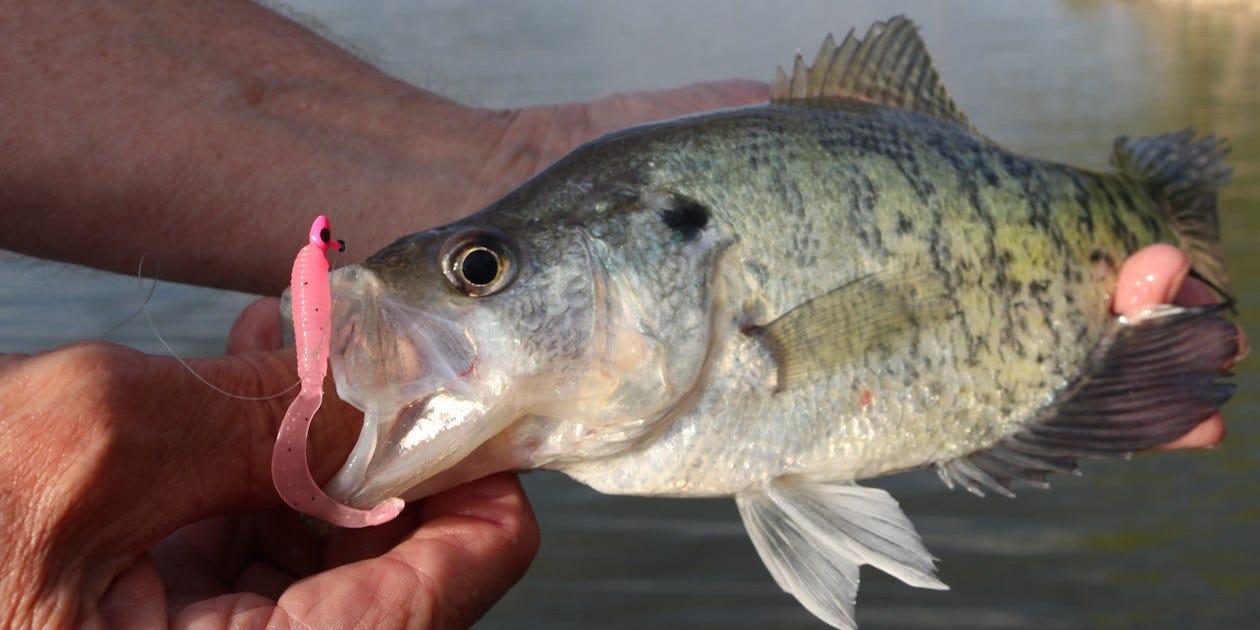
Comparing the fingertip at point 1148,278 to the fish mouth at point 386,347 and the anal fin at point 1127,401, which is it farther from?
the fish mouth at point 386,347

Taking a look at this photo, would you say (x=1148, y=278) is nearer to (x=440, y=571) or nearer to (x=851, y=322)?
(x=851, y=322)

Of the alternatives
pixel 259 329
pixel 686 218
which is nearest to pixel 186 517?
pixel 259 329

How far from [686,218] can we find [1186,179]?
165 centimetres

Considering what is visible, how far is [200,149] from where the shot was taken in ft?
11.9

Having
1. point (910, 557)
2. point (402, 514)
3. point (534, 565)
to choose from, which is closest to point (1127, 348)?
point (910, 557)

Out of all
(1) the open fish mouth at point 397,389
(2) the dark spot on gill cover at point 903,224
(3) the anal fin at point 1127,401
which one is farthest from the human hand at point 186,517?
(3) the anal fin at point 1127,401

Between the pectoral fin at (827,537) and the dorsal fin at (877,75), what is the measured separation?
0.97 metres

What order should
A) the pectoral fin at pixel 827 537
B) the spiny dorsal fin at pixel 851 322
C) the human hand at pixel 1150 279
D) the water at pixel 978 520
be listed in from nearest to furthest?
the spiny dorsal fin at pixel 851 322 → the pectoral fin at pixel 827 537 → the human hand at pixel 1150 279 → the water at pixel 978 520

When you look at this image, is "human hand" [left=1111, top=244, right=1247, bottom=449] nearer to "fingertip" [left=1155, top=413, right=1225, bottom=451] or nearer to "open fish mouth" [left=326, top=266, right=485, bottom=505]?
"fingertip" [left=1155, top=413, right=1225, bottom=451]

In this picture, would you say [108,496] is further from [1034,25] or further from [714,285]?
[1034,25]

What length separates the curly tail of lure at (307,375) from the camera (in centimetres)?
215

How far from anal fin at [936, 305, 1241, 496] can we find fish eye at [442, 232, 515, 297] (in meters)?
1.17

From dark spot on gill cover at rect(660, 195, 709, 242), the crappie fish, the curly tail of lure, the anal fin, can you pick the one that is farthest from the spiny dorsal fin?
the curly tail of lure

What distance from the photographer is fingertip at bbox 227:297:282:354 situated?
9.84 feet
